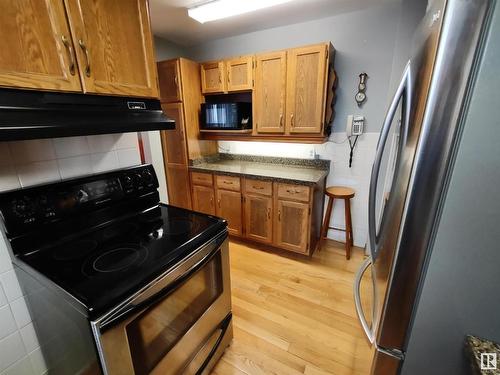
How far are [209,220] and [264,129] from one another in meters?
1.50

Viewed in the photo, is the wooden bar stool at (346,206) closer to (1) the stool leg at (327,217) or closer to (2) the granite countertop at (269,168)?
(1) the stool leg at (327,217)

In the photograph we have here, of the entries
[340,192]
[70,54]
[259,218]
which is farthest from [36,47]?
[340,192]

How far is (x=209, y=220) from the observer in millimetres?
1294

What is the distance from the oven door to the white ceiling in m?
2.09

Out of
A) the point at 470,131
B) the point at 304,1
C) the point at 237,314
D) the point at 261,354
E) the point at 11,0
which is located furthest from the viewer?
the point at 304,1

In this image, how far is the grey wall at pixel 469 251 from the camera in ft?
1.73

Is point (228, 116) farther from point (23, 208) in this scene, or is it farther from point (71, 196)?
point (23, 208)

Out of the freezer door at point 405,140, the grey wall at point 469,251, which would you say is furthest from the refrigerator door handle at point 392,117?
the grey wall at point 469,251

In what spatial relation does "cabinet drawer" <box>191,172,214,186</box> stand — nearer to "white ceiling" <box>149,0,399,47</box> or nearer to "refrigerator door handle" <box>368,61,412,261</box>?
"white ceiling" <box>149,0,399,47</box>

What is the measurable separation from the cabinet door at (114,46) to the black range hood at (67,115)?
60 mm

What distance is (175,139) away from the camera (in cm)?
280

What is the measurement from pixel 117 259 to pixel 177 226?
337 mm

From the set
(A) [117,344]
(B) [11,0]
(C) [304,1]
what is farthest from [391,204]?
(C) [304,1]

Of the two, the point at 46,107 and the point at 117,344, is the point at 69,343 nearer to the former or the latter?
the point at 117,344
